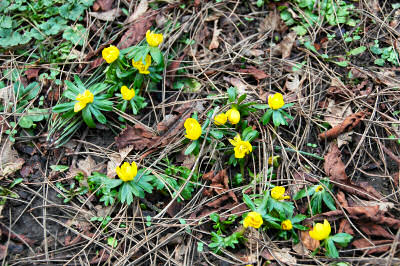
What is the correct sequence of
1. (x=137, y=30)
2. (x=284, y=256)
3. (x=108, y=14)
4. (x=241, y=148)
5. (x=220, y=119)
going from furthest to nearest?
(x=108, y=14)
(x=137, y=30)
(x=220, y=119)
(x=241, y=148)
(x=284, y=256)

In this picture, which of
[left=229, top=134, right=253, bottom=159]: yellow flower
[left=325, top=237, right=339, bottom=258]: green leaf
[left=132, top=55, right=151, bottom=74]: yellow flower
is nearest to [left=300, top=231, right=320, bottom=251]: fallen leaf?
[left=325, top=237, right=339, bottom=258]: green leaf

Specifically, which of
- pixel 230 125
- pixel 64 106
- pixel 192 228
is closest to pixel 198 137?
pixel 230 125

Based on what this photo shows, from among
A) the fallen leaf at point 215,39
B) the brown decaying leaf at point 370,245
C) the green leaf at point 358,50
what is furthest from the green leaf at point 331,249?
the fallen leaf at point 215,39

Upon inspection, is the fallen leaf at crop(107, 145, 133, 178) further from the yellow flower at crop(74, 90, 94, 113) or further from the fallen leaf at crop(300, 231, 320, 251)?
the fallen leaf at crop(300, 231, 320, 251)

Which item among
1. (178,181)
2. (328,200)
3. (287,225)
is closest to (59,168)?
(178,181)

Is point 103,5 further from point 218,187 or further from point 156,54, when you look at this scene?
point 218,187

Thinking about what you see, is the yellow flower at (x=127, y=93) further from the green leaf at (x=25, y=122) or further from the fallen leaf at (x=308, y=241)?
the fallen leaf at (x=308, y=241)
